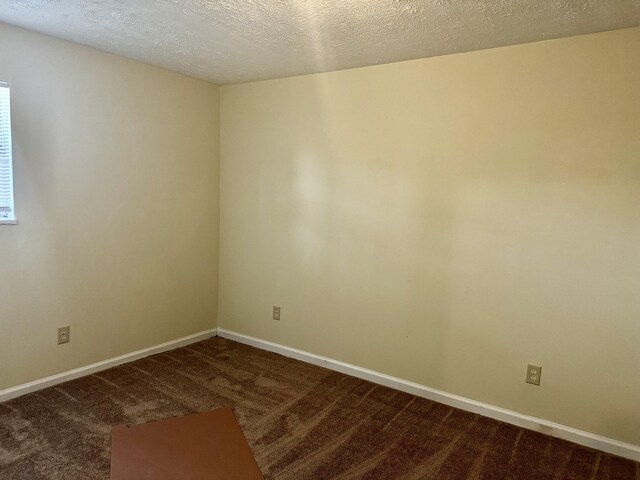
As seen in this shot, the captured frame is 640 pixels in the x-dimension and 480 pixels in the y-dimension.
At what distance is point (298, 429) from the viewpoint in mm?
2432

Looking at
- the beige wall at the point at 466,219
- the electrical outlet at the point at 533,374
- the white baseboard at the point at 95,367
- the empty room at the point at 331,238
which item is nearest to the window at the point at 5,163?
the empty room at the point at 331,238

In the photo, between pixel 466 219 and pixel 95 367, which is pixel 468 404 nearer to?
pixel 466 219

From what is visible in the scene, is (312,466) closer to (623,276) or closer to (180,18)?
(623,276)

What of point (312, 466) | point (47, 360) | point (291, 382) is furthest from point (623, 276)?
point (47, 360)

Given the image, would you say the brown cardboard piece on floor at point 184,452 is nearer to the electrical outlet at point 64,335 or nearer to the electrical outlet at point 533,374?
the electrical outlet at point 64,335

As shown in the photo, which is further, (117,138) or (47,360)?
(117,138)

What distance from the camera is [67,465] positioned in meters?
2.03

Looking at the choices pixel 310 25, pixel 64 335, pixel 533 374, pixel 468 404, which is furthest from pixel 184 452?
pixel 310 25

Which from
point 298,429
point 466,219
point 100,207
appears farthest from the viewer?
point 100,207

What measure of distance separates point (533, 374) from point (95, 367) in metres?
2.98

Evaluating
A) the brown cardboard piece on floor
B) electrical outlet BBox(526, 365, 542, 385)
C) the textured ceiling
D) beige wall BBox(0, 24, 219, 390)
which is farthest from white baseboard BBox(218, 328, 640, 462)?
the textured ceiling

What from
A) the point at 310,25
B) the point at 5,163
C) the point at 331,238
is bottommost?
the point at 331,238

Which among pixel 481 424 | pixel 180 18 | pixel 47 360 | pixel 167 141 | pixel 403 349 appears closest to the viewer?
pixel 180 18

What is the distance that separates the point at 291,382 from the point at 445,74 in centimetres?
237
